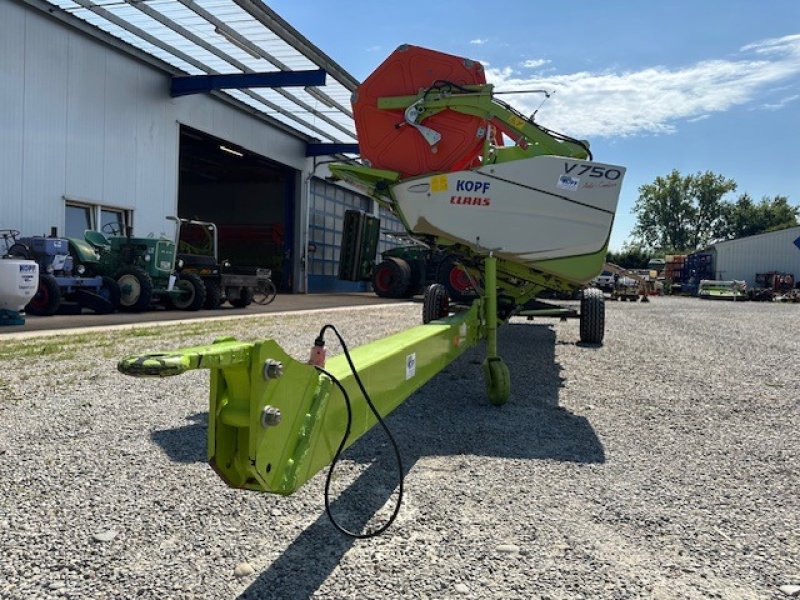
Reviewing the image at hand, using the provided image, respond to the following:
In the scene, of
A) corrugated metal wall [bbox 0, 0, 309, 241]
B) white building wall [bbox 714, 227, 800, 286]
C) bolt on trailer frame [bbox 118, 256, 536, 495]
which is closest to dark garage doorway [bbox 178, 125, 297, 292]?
corrugated metal wall [bbox 0, 0, 309, 241]

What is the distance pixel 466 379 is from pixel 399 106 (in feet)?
8.47

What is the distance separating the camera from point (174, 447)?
11.3 ft

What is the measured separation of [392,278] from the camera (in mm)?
20797

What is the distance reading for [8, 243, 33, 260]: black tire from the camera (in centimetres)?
1050

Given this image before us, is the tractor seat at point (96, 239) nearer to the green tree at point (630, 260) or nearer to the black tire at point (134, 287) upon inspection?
the black tire at point (134, 287)

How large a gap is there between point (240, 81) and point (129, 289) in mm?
6422

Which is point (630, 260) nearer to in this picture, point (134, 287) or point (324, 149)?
point (324, 149)

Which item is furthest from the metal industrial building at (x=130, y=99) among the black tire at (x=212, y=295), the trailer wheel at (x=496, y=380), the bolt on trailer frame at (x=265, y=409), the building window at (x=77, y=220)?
the bolt on trailer frame at (x=265, y=409)

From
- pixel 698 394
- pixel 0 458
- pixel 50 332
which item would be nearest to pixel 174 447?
pixel 0 458

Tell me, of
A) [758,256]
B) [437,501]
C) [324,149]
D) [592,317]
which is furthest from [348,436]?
[758,256]

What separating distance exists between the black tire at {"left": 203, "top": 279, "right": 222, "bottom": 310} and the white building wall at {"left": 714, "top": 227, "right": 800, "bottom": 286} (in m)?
36.3

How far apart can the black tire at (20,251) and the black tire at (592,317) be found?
9.09 meters

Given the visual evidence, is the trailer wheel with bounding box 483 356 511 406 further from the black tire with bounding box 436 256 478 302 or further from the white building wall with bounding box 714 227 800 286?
the white building wall with bounding box 714 227 800 286

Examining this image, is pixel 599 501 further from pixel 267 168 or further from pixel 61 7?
pixel 267 168
